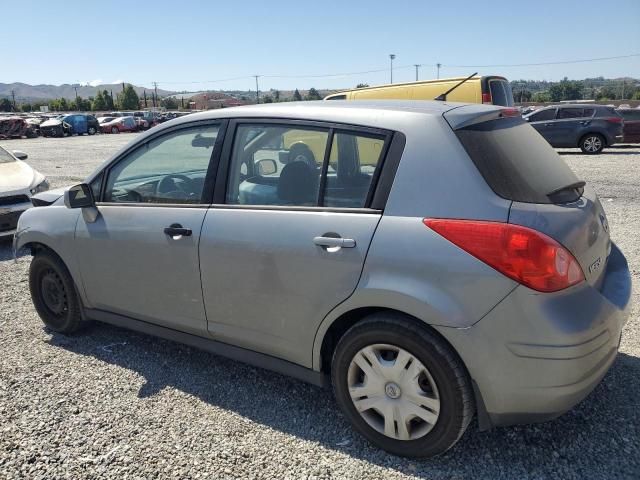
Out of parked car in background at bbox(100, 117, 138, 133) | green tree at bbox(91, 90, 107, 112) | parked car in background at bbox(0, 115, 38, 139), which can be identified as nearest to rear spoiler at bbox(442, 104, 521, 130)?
parked car in background at bbox(0, 115, 38, 139)

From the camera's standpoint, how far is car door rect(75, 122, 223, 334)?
3.18 meters

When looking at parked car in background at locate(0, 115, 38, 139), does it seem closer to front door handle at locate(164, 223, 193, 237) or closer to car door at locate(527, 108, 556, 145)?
car door at locate(527, 108, 556, 145)

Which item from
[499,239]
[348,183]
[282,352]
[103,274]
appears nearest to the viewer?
[499,239]

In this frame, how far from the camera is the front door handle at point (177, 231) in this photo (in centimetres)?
312

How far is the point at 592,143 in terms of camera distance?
55.6ft

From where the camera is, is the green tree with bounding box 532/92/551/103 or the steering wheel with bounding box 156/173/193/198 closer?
the steering wheel with bounding box 156/173/193/198

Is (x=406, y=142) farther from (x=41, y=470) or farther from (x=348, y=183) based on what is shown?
(x=41, y=470)

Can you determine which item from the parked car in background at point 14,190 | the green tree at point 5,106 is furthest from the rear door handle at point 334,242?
the green tree at point 5,106

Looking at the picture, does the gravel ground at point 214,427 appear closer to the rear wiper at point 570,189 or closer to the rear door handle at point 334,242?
the rear door handle at point 334,242

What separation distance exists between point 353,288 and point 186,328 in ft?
4.34

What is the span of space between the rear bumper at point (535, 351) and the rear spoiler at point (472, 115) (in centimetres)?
87

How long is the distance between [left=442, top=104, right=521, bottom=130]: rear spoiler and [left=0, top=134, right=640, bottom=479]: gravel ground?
1.61 m

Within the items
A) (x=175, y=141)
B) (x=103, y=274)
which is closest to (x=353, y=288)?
(x=175, y=141)

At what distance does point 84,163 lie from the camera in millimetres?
18547
